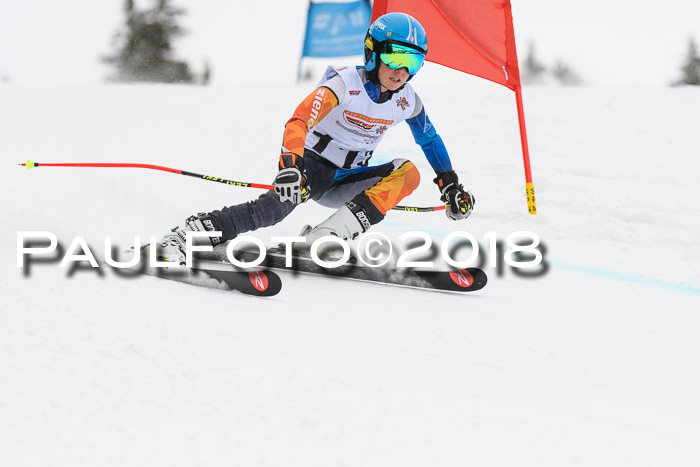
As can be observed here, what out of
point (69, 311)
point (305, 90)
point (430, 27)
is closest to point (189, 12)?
point (305, 90)

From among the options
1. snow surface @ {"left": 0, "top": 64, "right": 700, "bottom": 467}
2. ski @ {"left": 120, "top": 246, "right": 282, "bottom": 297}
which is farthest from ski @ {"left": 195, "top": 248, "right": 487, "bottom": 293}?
ski @ {"left": 120, "top": 246, "right": 282, "bottom": 297}

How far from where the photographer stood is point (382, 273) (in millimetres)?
3293

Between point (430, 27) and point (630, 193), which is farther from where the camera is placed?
point (630, 193)

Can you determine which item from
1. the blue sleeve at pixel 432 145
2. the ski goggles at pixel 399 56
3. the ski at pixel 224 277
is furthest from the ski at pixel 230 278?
the blue sleeve at pixel 432 145

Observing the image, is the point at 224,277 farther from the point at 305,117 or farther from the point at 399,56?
the point at 399,56

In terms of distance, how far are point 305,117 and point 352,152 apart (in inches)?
20.4

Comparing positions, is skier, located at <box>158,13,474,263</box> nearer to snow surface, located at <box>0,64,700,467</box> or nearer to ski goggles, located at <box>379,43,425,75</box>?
ski goggles, located at <box>379,43,425,75</box>

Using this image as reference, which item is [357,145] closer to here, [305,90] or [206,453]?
[206,453]

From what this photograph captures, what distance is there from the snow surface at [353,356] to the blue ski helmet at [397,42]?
4.07ft

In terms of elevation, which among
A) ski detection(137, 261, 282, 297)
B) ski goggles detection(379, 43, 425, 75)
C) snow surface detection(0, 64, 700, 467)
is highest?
ski goggles detection(379, 43, 425, 75)

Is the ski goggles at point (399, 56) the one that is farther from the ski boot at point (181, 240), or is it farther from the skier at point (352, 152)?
the ski boot at point (181, 240)

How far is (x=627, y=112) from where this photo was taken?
23.5ft

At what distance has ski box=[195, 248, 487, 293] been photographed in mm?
3213

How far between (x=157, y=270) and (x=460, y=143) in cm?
490
